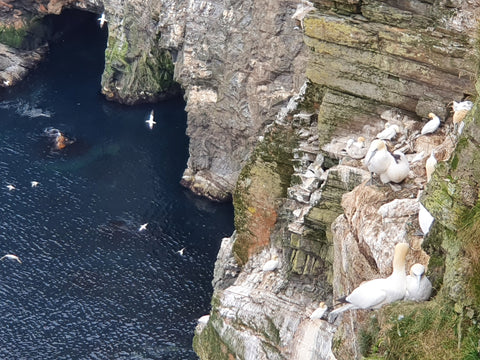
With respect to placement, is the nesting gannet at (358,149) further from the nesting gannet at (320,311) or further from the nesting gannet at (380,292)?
the nesting gannet at (380,292)

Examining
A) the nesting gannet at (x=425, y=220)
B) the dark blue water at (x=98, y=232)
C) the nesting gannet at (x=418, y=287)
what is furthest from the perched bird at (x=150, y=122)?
the nesting gannet at (x=418, y=287)

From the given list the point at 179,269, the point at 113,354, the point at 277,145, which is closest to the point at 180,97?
the point at 179,269

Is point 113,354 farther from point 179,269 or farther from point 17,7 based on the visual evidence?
point 17,7

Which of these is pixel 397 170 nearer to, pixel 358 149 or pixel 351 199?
pixel 351 199

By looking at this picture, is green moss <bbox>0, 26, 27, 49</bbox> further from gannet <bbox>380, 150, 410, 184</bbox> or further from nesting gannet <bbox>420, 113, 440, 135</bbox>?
gannet <bbox>380, 150, 410, 184</bbox>

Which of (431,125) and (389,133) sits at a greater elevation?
(431,125)

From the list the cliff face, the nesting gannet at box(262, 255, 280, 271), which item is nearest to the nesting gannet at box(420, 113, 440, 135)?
the cliff face

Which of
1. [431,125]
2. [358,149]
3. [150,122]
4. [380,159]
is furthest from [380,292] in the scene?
[150,122]

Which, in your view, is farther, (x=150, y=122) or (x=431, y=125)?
(x=150, y=122)
